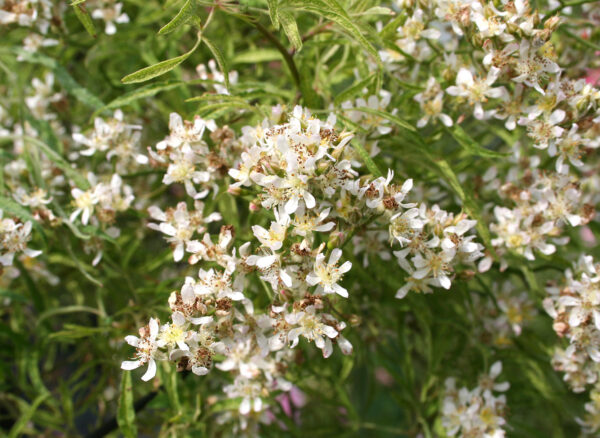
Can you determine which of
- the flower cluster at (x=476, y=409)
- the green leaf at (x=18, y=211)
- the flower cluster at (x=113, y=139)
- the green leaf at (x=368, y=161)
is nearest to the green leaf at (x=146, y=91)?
the flower cluster at (x=113, y=139)

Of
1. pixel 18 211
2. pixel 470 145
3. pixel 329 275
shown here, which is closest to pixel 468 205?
pixel 470 145

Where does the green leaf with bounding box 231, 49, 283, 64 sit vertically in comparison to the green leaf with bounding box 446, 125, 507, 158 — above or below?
above

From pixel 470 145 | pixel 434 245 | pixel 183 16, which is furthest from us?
pixel 470 145

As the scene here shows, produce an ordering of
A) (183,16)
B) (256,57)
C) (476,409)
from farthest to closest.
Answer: (256,57)
(476,409)
(183,16)

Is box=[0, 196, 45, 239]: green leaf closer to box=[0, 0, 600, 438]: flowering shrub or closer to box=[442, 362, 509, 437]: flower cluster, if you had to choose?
box=[0, 0, 600, 438]: flowering shrub

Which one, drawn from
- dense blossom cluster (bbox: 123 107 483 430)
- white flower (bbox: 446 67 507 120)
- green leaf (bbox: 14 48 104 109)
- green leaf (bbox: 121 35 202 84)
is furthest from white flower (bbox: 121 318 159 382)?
white flower (bbox: 446 67 507 120)

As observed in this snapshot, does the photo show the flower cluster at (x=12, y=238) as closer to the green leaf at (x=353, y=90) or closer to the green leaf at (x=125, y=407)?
the green leaf at (x=125, y=407)

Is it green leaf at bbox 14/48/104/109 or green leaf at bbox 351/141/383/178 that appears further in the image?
green leaf at bbox 14/48/104/109

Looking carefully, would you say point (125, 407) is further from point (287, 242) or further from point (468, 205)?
point (468, 205)
